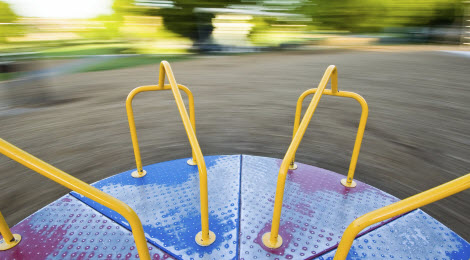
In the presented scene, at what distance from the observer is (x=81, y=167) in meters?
2.97

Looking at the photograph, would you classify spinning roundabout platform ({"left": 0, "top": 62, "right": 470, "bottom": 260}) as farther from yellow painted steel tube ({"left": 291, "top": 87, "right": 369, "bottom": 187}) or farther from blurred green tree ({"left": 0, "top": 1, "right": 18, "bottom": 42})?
blurred green tree ({"left": 0, "top": 1, "right": 18, "bottom": 42})

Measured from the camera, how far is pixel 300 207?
6.81 ft

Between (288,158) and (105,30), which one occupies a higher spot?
(105,30)

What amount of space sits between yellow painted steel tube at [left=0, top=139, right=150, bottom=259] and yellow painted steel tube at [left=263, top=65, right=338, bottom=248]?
0.74 m

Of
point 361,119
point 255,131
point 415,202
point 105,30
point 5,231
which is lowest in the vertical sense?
point 255,131

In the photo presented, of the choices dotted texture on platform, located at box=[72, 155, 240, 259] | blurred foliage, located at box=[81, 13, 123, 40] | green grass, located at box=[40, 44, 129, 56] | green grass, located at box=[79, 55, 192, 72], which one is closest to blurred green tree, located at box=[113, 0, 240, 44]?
blurred foliage, located at box=[81, 13, 123, 40]

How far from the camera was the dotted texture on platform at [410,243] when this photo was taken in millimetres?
1678

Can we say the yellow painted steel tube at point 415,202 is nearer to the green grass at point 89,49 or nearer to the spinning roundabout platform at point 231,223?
the spinning roundabout platform at point 231,223

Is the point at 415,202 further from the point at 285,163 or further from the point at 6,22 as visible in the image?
the point at 6,22

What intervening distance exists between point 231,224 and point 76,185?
1091mm

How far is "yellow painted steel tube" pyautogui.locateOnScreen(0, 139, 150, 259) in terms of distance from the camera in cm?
102

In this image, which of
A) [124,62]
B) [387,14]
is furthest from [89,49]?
[387,14]

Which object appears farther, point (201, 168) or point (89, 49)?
point (89, 49)

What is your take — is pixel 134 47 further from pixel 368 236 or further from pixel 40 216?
pixel 368 236
